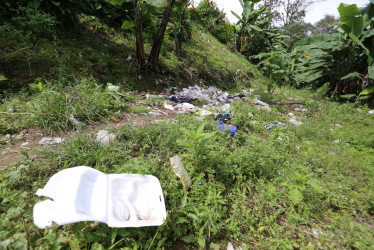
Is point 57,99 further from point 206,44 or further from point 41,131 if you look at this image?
point 206,44

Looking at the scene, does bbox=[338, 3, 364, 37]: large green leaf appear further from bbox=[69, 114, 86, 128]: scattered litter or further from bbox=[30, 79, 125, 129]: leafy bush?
bbox=[69, 114, 86, 128]: scattered litter

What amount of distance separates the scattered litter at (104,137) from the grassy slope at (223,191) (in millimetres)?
60

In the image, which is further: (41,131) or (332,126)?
(332,126)

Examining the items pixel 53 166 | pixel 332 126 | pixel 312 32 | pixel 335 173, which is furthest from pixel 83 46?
pixel 312 32

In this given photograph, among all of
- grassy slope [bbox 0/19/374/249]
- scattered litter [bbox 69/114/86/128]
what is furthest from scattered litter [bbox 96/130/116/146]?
scattered litter [bbox 69/114/86/128]

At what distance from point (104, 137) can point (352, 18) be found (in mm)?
5862

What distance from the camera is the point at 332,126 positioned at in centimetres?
294

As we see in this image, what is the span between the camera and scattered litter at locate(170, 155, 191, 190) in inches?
53.8

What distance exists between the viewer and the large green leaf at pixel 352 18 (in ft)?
12.8

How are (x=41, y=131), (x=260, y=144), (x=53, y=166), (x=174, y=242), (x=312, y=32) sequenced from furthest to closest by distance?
(x=312, y=32), (x=260, y=144), (x=41, y=131), (x=53, y=166), (x=174, y=242)

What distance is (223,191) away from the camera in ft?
4.71

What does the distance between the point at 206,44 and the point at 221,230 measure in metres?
6.89

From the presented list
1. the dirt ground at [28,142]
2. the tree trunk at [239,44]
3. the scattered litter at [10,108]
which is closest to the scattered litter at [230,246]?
the dirt ground at [28,142]

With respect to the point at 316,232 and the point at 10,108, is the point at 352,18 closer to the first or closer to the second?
the point at 316,232
